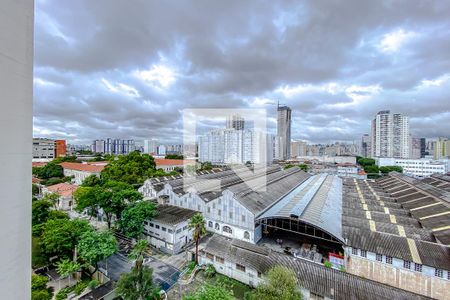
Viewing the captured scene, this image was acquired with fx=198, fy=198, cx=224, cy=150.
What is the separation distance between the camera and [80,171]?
47.3 meters

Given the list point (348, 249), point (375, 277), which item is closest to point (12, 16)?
point (348, 249)

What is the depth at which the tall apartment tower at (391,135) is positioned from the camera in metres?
83.5

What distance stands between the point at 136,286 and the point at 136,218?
8.36 metres

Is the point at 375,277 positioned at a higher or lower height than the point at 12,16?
lower

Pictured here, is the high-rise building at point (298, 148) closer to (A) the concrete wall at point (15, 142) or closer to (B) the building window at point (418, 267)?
(B) the building window at point (418, 267)

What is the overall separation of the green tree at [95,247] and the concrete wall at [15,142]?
33.8ft

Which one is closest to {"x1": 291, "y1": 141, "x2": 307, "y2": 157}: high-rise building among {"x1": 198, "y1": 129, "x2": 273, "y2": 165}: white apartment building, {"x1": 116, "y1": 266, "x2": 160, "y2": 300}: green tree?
{"x1": 198, "y1": 129, "x2": 273, "y2": 165}: white apartment building

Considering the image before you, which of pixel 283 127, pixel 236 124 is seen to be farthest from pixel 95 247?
pixel 283 127

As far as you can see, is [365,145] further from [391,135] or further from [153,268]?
[153,268]

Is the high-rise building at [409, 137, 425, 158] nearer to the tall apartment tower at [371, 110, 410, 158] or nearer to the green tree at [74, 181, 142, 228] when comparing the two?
the tall apartment tower at [371, 110, 410, 158]

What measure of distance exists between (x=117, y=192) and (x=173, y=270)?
10310 mm

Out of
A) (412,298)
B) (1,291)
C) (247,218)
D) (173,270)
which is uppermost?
(1,291)

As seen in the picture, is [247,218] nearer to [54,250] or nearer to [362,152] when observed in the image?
[54,250]

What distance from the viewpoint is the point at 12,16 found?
14.4 ft
